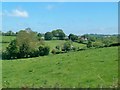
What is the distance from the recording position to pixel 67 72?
67.6ft

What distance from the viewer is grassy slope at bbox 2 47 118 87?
17.6 m

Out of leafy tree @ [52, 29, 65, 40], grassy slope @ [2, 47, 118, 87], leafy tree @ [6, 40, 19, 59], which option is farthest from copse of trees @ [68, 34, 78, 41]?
grassy slope @ [2, 47, 118, 87]

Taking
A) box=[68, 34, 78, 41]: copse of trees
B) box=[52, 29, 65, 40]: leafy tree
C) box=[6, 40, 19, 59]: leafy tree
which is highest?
box=[52, 29, 65, 40]: leafy tree

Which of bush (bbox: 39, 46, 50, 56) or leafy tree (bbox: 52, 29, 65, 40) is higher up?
leafy tree (bbox: 52, 29, 65, 40)

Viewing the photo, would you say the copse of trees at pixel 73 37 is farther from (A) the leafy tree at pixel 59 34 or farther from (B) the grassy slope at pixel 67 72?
(B) the grassy slope at pixel 67 72

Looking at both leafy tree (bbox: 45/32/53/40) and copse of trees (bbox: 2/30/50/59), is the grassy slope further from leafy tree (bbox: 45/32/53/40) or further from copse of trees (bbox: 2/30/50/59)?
leafy tree (bbox: 45/32/53/40)

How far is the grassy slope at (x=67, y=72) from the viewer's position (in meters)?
17.6

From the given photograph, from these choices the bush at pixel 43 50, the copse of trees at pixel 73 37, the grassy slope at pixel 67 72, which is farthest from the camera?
the copse of trees at pixel 73 37

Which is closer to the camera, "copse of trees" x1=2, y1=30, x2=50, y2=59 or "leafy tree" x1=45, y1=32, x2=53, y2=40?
"copse of trees" x1=2, y1=30, x2=50, y2=59

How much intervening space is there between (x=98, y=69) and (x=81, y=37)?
3277 centimetres

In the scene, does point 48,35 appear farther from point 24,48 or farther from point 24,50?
point 24,50

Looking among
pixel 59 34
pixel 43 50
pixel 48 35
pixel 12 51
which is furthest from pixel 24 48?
pixel 59 34

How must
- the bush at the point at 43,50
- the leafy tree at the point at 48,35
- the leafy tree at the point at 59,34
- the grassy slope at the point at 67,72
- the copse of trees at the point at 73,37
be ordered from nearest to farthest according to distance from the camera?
1. the grassy slope at the point at 67,72
2. the bush at the point at 43,50
3. the leafy tree at the point at 48,35
4. the copse of trees at the point at 73,37
5. the leafy tree at the point at 59,34

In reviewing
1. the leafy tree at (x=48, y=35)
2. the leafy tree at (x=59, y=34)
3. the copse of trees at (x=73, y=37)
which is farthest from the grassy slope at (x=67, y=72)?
the leafy tree at (x=59, y=34)
